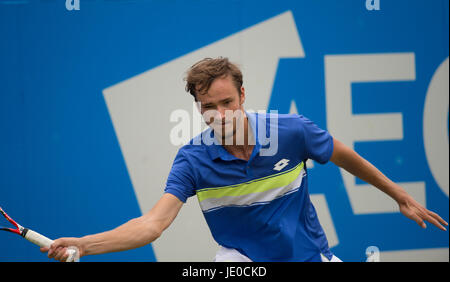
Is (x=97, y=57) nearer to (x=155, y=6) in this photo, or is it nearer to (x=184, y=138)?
(x=155, y=6)

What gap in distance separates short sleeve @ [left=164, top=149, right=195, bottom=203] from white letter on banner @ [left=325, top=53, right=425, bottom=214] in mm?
2006

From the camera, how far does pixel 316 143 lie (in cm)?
253

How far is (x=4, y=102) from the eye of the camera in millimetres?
3852

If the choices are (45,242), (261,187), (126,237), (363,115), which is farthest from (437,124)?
(45,242)

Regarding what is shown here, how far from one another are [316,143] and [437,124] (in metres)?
2.18

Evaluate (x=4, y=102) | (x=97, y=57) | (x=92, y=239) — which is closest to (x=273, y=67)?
(x=97, y=57)

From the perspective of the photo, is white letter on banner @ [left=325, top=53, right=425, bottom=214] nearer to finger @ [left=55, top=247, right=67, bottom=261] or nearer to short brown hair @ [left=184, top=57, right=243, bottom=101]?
short brown hair @ [left=184, top=57, right=243, bottom=101]

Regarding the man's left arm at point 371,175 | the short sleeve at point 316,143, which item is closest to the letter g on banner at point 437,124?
the man's left arm at point 371,175

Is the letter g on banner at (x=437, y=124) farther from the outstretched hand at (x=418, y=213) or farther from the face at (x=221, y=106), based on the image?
the face at (x=221, y=106)

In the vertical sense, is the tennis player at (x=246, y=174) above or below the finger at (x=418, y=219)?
above

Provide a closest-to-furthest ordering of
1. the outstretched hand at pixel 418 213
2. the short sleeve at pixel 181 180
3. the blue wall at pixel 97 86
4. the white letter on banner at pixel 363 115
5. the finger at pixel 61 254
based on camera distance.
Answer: the finger at pixel 61 254 < the short sleeve at pixel 181 180 < the outstretched hand at pixel 418 213 < the blue wall at pixel 97 86 < the white letter on banner at pixel 363 115

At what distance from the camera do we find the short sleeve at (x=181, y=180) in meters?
2.31

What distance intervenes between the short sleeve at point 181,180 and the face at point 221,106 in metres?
0.22
